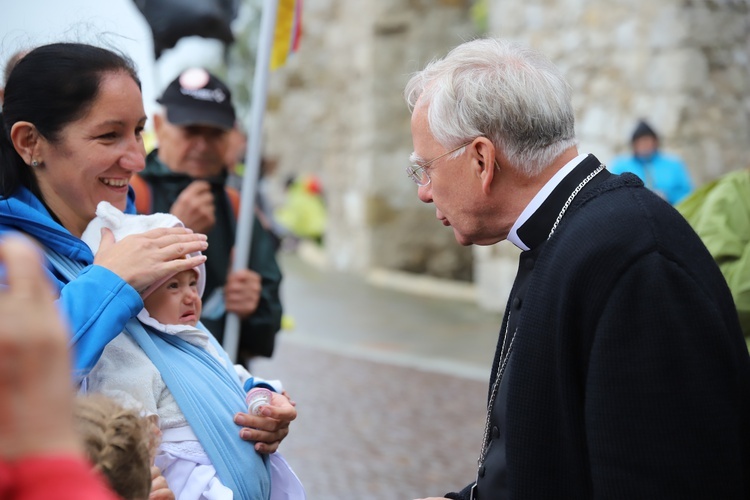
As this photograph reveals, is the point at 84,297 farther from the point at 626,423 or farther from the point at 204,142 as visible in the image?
the point at 204,142

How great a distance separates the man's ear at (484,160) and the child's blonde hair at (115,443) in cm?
93

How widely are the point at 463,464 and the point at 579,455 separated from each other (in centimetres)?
402

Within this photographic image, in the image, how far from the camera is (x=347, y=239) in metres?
14.1

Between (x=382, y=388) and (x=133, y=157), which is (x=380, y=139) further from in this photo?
(x=133, y=157)

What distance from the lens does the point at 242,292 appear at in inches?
144

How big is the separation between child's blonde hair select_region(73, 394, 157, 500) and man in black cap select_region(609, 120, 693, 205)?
685 centimetres

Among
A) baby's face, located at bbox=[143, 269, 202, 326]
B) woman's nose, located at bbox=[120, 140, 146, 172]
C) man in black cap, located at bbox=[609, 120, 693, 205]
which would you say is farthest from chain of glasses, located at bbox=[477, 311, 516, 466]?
man in black cap, located at bbox=[609, 120, 693, 205]

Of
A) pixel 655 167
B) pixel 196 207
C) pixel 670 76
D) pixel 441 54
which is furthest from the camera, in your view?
pixel 441 54

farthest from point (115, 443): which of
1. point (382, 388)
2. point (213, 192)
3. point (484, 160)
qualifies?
point (382, 388)

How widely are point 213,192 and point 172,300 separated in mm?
1720

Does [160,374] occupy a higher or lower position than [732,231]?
lower

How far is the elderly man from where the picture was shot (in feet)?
6.14

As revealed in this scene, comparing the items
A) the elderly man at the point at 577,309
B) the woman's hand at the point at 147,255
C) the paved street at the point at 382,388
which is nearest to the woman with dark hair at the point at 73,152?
the woman's hand at the point at 147,255

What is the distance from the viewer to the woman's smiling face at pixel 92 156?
2.24m
